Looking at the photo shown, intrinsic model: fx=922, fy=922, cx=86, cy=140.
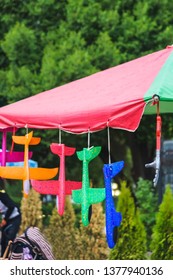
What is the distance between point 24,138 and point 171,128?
13.7 m

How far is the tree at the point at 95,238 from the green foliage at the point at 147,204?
12.4ft

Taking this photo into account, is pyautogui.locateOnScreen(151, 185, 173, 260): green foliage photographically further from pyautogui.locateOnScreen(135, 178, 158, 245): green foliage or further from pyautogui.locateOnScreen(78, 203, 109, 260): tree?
pyautogui.locateOnScreen(135, 178, 158, 245): green foliage

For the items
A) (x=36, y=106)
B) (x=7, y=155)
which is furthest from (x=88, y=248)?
(x=36, y=106)

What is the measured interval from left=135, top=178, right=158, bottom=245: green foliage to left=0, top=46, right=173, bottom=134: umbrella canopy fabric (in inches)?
382

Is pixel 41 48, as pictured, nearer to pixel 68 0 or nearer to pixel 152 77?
pixel 68 0

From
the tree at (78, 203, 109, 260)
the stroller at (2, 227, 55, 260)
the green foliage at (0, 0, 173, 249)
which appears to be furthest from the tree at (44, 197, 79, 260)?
the stroller at (2, 227, 55, 260)

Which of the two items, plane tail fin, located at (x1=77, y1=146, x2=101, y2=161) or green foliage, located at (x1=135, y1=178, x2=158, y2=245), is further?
green foliage, located at (x1=135, y1=178, x2=158, y2=245)

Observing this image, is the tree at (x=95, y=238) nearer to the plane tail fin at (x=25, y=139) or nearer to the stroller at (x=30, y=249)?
the stroller at (x=30, y=249)

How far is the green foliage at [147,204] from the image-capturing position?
1917 centimetres

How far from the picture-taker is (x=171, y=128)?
2292 centimetres

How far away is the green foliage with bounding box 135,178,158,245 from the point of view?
19172mm

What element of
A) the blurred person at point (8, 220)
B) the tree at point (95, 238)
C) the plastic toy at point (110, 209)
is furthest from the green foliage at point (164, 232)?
the plastic toy at point (110, 209)

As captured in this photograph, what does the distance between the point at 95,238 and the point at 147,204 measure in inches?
172

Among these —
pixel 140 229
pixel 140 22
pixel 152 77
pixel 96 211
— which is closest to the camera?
pixel 152 77
